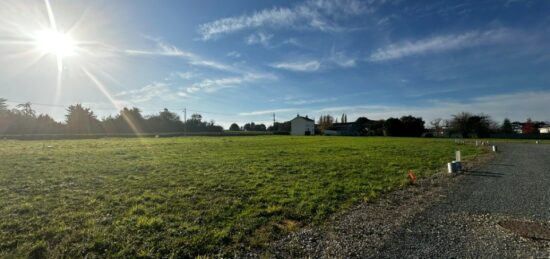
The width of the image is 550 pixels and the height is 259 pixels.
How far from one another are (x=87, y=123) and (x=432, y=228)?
87.9 metres

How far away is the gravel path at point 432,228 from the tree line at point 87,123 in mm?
74314

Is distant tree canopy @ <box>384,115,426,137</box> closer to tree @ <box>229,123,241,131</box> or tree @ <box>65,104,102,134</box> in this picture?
tree @ <box>229,123,241,131</box>

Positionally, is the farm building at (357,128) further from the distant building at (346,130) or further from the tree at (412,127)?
the tree at (412,127)

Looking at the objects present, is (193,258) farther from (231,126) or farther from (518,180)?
(231,126)

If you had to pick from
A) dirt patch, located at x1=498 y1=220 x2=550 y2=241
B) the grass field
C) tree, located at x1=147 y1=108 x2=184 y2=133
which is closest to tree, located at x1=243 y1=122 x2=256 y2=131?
tree, located at x1=147 y1=108 x2=184 y2=133

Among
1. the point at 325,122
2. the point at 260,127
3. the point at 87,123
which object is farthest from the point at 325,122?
the point at 87,123

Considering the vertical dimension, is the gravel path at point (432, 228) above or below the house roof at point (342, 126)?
below

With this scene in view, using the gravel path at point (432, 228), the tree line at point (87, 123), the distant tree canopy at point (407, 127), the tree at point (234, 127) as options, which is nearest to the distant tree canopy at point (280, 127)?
the tree at point (234, 127)

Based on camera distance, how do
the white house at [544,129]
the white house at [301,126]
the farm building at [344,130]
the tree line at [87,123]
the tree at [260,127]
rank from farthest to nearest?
the tree at [260,127] < the white house at [301,126] < the farm building at [344,130] < the white house at [544,129] < the tree line at [87,123]

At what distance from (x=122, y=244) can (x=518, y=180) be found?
13199 mm

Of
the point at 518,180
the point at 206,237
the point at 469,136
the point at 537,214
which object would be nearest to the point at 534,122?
the point at 469,136

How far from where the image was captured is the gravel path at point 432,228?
4.16 m

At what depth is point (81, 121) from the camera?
73.6m

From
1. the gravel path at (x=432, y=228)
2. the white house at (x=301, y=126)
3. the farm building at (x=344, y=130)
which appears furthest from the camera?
→ the white house at (x=301, y=126)
